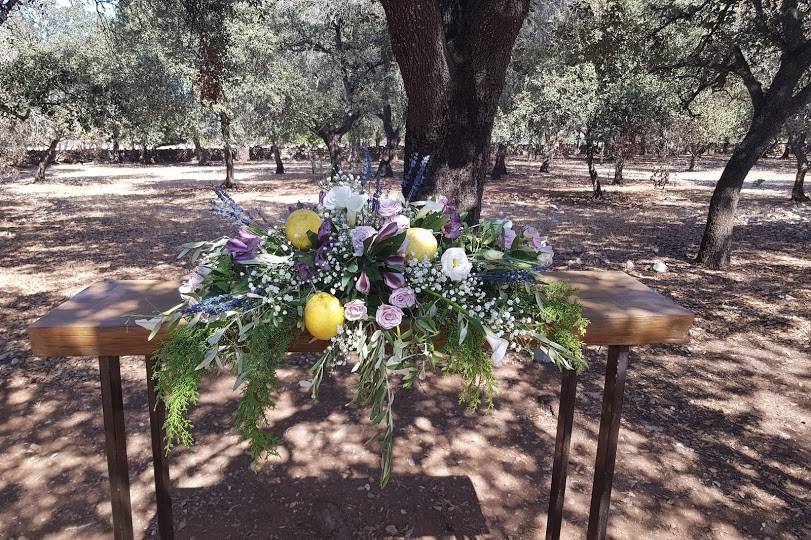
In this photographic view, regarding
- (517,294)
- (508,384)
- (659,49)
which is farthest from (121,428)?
(659,49)

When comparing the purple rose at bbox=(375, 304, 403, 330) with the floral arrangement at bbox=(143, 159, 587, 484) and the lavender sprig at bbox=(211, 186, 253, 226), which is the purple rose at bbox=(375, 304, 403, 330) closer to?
the floral arrangement at bbox=(143, 159, 587, 484)

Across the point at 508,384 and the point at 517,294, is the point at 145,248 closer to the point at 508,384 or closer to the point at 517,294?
the point at 508,384

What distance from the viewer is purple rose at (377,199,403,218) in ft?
6.19

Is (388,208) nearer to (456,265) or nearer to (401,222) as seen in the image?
(401,222)

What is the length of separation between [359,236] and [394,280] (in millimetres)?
185

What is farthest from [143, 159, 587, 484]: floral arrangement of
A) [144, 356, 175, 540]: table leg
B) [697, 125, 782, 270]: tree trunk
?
[697, 125, 782, 270]: tree trunk

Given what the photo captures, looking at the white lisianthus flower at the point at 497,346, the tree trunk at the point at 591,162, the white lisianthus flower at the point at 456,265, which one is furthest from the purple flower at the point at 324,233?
the tree trunk at the point at 591,162

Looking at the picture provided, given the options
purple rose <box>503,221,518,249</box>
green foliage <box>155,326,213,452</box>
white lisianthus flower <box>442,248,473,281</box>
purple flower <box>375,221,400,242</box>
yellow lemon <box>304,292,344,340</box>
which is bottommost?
green foliage <box>155,326,213,452</box>

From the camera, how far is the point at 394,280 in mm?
1768

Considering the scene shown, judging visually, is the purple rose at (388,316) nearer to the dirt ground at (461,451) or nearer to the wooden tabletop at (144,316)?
the wooden tabletop at (144,316)

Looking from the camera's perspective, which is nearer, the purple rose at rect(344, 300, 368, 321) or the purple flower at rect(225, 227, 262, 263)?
the purple rose at rect(344, 300, 368, 321)

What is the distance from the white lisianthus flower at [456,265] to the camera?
177cm

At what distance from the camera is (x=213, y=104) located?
16.8m

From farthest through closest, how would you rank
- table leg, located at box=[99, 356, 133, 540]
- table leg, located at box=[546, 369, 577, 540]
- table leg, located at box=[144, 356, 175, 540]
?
table leg, located at box=[546, 369, 577, 540]
table leg, located at box=[144, 356, 175, 540]
table leg, located at box=[99, 356, 133, 540]
